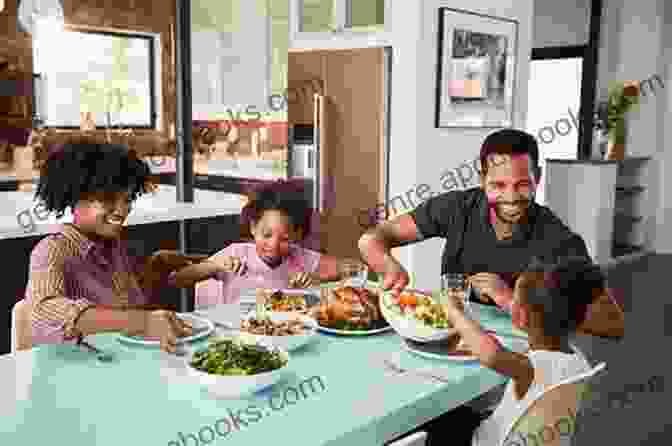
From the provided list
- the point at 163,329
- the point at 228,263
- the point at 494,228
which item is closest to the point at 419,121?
the point at 494,228

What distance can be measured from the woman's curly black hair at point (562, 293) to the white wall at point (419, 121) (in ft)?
8.68

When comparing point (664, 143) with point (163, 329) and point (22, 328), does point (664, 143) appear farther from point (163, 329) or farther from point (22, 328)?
point (22, 328)

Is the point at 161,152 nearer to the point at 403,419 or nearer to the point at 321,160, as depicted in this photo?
the point at 321,160

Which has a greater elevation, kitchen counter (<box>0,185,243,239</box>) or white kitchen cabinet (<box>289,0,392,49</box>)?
white kitchen cabinet (<box>289,0,392,49</box>)

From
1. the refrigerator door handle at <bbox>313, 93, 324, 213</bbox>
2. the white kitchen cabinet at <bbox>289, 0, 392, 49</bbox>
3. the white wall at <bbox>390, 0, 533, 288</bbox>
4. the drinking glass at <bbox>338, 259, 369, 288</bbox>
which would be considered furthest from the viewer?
the refrigerator door handle at <bbox>313, 93, 324, 213</bbox>

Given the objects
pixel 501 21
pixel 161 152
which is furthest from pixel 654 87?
pixel 161 152

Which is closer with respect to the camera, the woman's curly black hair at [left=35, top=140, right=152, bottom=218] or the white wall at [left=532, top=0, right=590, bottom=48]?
the woman's curly black hair at [left=35, top=140, right=152, bottom=218]

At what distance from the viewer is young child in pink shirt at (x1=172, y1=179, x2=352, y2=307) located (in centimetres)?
224

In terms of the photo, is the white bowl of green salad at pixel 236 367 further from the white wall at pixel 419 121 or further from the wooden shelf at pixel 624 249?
the wooden shelf at pixel 624 249

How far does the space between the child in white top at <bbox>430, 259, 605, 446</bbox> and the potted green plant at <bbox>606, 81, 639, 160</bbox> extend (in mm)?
5186

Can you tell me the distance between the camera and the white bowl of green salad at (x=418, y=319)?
5.46 ft

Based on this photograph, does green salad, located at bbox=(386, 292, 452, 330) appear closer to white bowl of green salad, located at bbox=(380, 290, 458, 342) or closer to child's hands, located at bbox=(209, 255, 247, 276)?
white bowl of green salad, located at bbox=(380, 290, 458, 342)

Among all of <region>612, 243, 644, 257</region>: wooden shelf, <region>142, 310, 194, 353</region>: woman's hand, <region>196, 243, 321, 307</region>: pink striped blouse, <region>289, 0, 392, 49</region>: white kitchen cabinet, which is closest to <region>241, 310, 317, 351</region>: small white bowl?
<region>142, 310, 194, 353</region>: woman's hand

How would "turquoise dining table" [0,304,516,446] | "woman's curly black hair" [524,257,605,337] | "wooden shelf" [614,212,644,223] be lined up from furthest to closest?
"wooden shelf" [614,212,644,223]
"woman's curly black hair" [524,257,605,337]
"turquoise dining table" [0,304,516,446]
